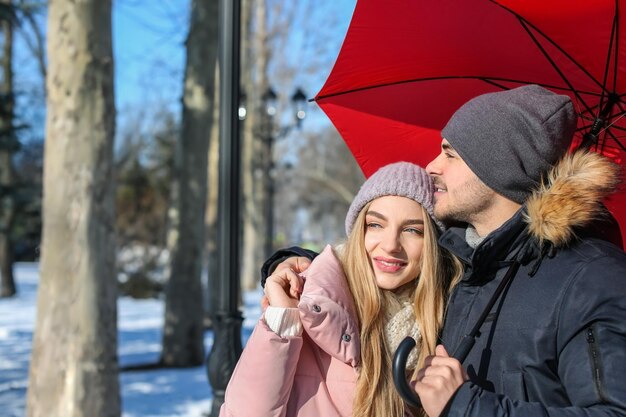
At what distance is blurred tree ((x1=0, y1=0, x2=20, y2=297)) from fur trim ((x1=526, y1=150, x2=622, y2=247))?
10.7 meters

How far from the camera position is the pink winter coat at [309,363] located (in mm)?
2057

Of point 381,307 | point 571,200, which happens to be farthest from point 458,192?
point 381,307

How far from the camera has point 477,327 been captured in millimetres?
1906

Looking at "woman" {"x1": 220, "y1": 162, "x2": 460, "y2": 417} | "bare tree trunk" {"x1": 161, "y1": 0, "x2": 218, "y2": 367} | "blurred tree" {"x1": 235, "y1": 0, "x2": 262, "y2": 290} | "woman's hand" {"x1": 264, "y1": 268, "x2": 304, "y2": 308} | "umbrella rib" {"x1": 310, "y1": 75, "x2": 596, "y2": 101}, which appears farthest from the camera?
"blurred tree" {"x1": 235, "y1": 0, "x2": 262, "y2": 290}

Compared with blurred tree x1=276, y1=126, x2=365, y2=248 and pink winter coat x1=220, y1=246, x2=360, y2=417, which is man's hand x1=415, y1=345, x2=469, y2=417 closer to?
pink winter coat x1=220, y1=246, x2=360, y2=417

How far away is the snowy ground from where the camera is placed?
7137mm

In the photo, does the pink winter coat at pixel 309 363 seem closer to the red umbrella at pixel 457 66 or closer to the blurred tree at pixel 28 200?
the red umbrella at pixel 457 66

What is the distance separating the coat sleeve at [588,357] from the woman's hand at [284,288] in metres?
0.72

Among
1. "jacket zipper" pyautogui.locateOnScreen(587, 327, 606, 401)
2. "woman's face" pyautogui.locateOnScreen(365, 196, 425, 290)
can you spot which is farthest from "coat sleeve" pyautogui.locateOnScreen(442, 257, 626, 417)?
"woman's face" pyautogui.locateOnScreen(365, 196, 425, 290)

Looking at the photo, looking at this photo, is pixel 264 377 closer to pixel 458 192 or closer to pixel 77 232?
pixel 458 192

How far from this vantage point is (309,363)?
224 cm

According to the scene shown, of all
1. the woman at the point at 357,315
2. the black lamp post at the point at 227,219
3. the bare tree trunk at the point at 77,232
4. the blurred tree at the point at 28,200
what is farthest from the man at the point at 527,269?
the blurred tree at the point at 28,200

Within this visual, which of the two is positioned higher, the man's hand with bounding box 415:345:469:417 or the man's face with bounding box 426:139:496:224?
the man's face with bounding box 426:139:496:224

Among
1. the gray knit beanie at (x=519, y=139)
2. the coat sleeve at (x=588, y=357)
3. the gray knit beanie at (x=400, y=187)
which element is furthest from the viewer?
the gray knit beanie at (x=400, y=187)
